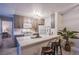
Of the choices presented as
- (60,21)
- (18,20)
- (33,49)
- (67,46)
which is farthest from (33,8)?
(67,46)

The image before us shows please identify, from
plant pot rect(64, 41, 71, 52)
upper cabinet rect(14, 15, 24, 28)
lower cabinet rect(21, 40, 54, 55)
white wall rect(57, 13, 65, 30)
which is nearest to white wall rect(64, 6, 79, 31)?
white wall rect(57, 13, 65, 30)

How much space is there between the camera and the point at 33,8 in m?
2.04

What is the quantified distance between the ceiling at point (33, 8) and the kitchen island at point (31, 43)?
1.17 ft

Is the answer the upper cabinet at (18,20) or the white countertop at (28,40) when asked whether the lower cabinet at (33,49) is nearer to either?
the white countertop at (28,40)

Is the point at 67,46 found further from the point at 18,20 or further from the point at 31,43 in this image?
the point at 18,20

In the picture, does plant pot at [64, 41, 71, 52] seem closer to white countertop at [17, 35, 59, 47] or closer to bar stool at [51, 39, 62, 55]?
bar stool at [51, 39, 62, 55]

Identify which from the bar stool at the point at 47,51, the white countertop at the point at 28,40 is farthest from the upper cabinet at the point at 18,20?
the bar stool at the point at 47,51

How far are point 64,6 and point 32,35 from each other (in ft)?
2.17

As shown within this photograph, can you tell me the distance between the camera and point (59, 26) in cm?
205

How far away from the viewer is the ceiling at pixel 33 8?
6.59 ft

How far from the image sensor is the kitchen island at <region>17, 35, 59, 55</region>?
2.01 meters

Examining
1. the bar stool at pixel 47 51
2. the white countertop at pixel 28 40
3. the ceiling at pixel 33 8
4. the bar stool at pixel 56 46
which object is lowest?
the bar stool at pixel 47 51
